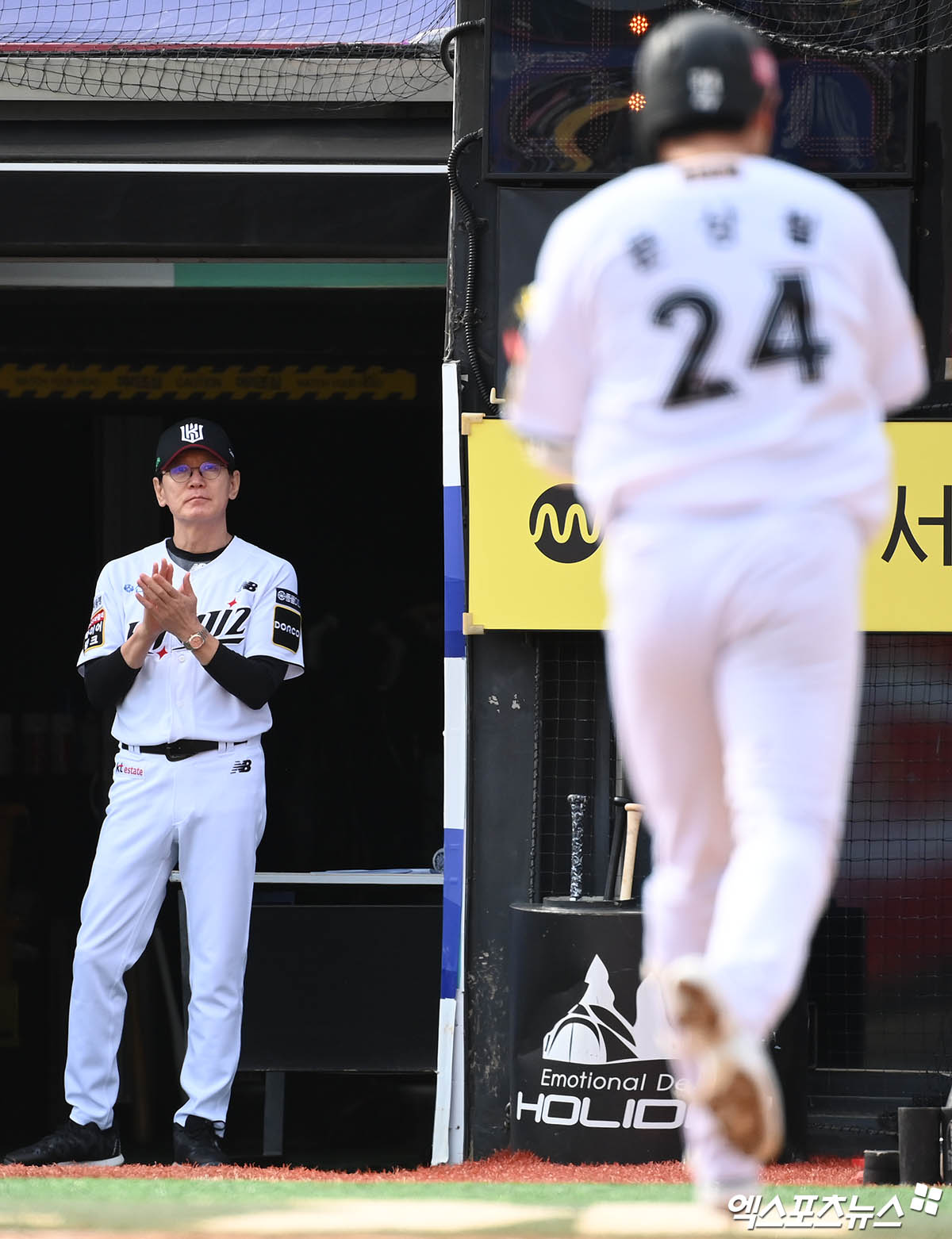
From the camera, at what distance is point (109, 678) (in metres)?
4.99

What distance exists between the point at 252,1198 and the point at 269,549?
4.97 metres

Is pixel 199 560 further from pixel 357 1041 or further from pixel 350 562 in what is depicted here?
pixel 350 562

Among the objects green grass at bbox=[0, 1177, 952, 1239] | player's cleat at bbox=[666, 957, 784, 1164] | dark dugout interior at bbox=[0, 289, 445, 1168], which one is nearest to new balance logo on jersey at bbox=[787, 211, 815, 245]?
player's cleat at bbox=[666, 957, 784, 1164]

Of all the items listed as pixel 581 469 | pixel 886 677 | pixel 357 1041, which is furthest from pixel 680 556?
pixel 357 1041

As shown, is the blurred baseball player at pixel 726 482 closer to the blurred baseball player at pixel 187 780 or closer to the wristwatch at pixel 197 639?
the wristwatch at pixel 197 639

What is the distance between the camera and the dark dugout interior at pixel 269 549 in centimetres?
786

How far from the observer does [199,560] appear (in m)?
5.23

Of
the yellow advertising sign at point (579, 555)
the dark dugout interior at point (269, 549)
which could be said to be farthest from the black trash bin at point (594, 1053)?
the dark dugout interior at point (269, 549)

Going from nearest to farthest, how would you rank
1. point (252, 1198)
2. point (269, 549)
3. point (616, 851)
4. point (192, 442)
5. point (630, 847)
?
point (252, 1198), point (630, 847), point (616, 851), point (192, 442), point (269, 549)

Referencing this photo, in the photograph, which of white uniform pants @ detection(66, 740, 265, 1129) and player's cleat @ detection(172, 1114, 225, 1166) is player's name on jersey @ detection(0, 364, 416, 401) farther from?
player's cleat @ detection(172, 1114, 225, 1166)

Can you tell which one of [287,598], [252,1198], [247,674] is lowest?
[252,1198]

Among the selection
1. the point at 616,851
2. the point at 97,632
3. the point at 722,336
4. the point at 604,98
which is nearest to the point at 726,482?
the point at 722,336

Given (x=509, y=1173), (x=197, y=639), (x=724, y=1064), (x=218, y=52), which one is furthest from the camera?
(x=218, y=52)

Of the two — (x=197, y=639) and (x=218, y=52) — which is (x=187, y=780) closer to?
(x=197, y=639)
